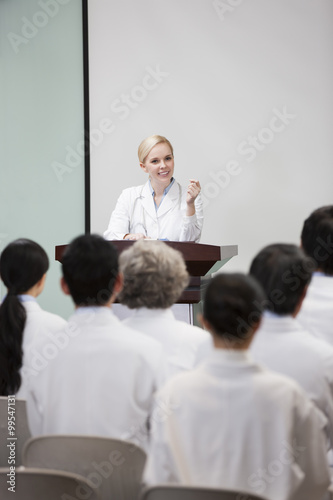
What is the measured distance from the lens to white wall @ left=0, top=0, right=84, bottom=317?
4.87 meters

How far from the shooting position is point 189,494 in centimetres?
112

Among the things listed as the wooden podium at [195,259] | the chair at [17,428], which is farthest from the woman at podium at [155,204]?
the chair at [17,428]

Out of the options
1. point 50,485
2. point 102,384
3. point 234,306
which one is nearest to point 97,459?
point 50,485

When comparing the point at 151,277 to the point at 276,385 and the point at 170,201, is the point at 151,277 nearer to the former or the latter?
the point at 276,385

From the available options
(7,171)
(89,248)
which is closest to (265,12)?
(7,171)

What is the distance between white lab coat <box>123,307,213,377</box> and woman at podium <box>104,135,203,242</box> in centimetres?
184

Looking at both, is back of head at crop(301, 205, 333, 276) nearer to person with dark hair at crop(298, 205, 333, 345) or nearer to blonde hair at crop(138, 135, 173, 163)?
person with dark hair at crop(298, 205, 333, 345)

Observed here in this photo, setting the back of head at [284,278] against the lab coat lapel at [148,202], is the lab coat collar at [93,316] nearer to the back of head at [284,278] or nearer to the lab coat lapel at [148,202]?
the back of head at [284,278]

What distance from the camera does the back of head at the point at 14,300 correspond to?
1957mm

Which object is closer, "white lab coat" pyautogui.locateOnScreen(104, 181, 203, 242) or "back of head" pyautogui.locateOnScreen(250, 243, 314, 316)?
"back of head" pyautogui.locateOnScreen(250, 243, 314, 316)

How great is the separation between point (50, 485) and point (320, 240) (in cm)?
117
